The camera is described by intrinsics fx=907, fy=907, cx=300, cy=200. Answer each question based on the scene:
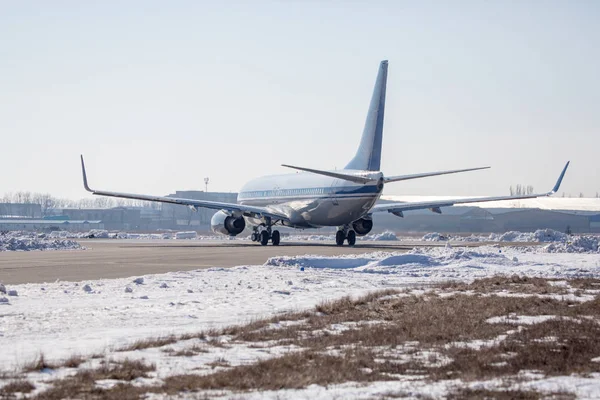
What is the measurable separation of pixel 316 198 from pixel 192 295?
3317 centimetres

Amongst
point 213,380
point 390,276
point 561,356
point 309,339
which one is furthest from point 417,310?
point 390,276

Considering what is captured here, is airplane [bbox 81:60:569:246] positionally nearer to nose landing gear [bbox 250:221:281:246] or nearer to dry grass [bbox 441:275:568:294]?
nose landing gear [bbox 250:221:281:246]

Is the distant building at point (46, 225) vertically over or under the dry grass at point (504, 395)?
over

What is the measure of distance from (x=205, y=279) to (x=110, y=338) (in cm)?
1096

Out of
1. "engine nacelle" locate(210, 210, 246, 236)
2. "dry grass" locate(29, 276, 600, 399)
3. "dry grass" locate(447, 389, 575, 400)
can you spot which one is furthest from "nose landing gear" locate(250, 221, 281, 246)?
"dry grass" locate(447, 389, 575, 400)

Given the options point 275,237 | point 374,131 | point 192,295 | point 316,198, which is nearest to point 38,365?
point 192,295

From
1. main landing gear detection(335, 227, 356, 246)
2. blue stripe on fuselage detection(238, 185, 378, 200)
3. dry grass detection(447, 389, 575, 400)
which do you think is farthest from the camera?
main landing gear detection(335, 227, 356, 246)

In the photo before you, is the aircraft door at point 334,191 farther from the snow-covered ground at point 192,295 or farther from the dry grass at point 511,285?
the dry grass at point 511,285

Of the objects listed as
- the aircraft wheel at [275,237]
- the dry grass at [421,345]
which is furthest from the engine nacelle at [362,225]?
the dry grass at [421,345]

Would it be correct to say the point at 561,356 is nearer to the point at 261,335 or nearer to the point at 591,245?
the point at 261,335

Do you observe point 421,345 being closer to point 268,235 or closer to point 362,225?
point 268,235

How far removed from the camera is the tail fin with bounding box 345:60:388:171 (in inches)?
1922

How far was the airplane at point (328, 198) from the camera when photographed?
158ft

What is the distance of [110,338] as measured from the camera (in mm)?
12227
